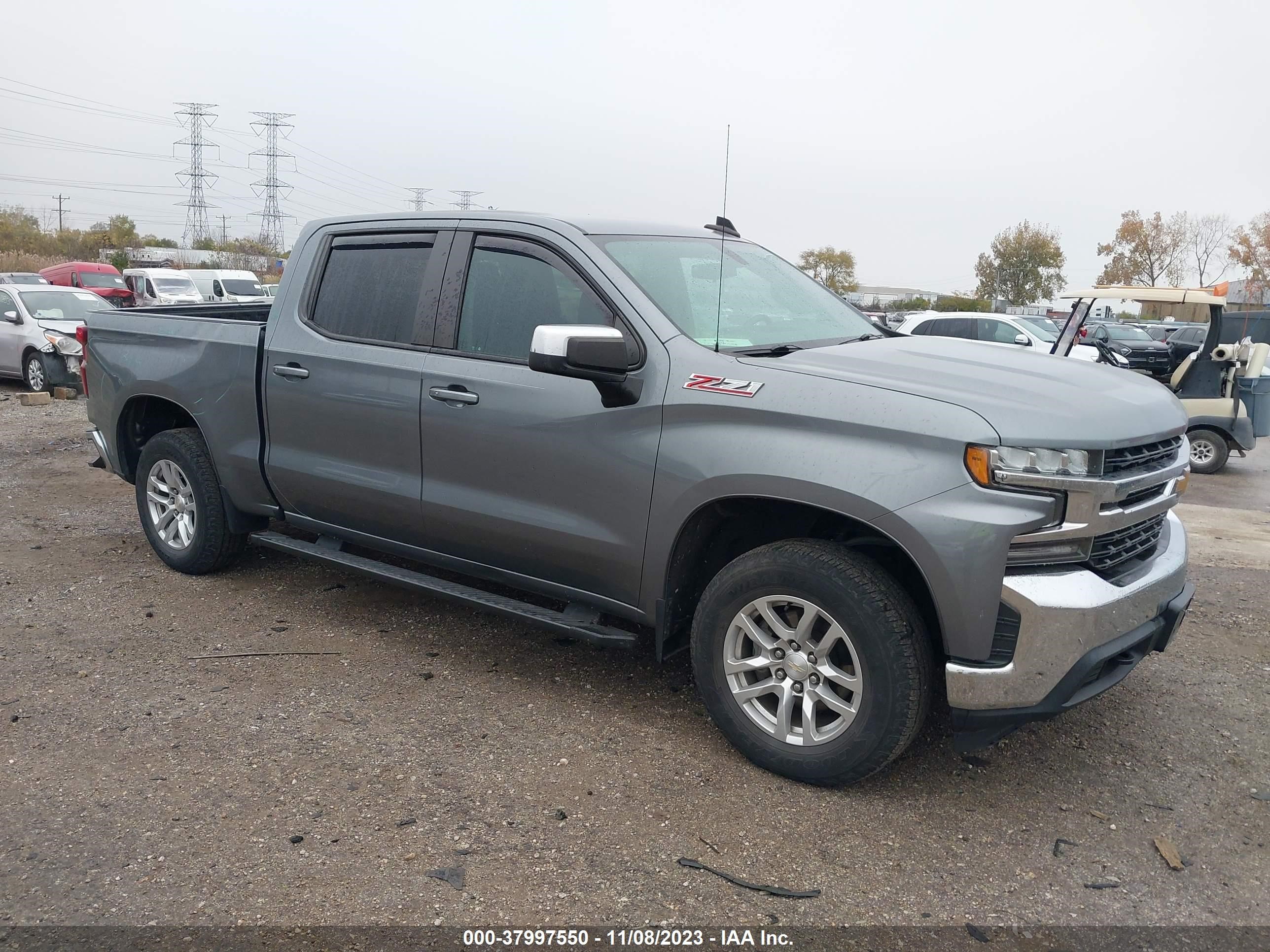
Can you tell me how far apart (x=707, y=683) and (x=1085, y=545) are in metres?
1.37

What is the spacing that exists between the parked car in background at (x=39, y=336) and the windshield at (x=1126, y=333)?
69.5ft

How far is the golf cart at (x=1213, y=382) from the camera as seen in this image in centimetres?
1076

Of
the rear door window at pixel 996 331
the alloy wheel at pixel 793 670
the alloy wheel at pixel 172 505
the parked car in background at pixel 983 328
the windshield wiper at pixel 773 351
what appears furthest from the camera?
the rear door window at pixel 996 331

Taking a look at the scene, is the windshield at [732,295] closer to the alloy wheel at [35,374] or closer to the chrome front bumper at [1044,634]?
the chrome front bumper at [1044,634]

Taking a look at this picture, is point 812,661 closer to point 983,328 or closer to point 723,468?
point 723,468

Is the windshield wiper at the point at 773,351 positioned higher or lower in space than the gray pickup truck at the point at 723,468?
higher

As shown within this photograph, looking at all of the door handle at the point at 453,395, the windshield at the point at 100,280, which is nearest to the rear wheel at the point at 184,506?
the door handle at the point at 453,395

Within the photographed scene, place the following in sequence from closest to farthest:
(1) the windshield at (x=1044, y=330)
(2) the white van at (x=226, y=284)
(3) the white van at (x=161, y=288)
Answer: (1) the windshield at (x=1044, y=330), (3) the white van at (x=161, y=288), (2) the white van at (x=226, y=284)

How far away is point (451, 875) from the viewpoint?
3.04 metres

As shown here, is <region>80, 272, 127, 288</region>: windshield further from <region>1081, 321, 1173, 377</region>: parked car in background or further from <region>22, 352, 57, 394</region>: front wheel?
<region>1081, 321, 1173, 377</region>: parked car in background

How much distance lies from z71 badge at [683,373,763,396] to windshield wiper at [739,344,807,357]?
201 millimetres

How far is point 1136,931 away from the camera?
2.84 meters

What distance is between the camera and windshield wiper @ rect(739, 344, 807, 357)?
12.4ft

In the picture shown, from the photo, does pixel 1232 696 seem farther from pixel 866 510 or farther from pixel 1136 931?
pixel 866 510
